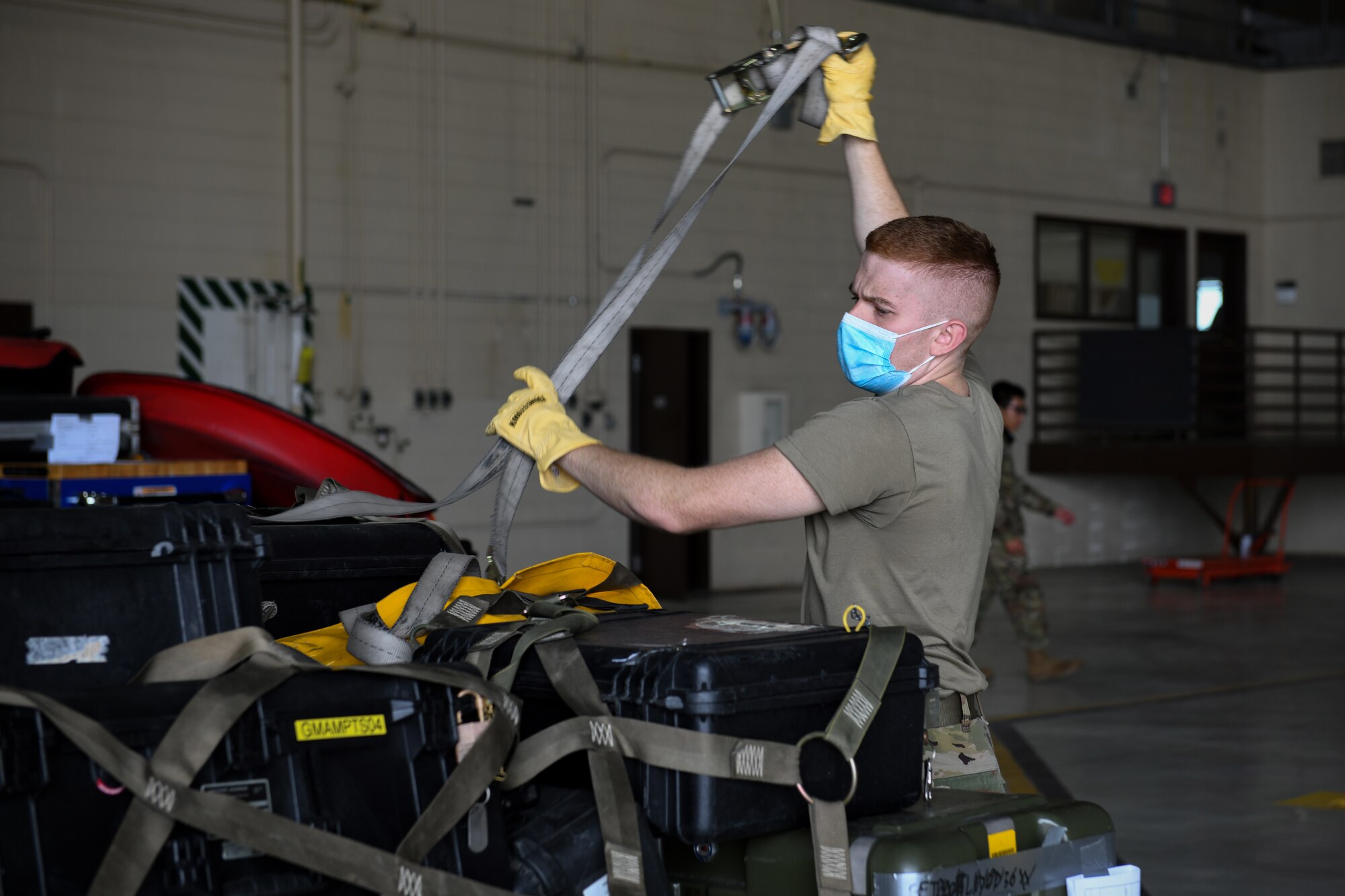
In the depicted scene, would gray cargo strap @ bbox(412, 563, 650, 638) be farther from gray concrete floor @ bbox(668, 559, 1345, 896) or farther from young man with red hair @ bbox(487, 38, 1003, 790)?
gray concrete floor @ bbox(668, 559, 1345, 896)

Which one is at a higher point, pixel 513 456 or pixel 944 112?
pixel 944 112

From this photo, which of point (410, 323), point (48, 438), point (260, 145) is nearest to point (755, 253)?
point (410, 323)

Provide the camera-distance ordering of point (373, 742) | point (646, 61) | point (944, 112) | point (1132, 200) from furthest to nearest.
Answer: point (1132, 200), point (944, 112), point (646, 61), point (373, 742)

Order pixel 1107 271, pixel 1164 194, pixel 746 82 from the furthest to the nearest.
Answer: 1. pixel 1164 194
2. pixel 1107 271
3. pixel 746 82

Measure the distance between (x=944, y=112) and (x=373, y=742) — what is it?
13354 mm

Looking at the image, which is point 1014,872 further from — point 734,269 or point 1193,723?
point 734,269

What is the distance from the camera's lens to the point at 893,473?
2.35 meters

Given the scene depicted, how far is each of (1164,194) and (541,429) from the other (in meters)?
15.4

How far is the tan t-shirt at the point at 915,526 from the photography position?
2.35 metres

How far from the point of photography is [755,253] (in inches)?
517

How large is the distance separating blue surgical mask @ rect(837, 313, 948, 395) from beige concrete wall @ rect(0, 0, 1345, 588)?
27.0 ft

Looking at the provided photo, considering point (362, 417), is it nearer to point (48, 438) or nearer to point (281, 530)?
point (48, 438)

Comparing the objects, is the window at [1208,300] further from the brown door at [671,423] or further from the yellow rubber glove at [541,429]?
the yellow rubber glove at [541,429]

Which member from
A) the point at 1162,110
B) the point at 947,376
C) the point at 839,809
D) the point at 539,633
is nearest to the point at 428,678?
the point at 539,633
